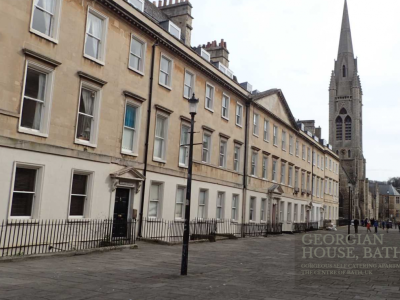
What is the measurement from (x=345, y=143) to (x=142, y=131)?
8969 cm

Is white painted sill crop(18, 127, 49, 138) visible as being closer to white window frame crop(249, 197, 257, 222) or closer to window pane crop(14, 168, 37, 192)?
window pane crop(14, 168, 37, 192)

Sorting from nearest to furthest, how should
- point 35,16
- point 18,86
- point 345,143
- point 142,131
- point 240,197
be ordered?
point 18,86, point 35,16, point 142,131, point 240,197, point 345,143

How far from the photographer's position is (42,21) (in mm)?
14203

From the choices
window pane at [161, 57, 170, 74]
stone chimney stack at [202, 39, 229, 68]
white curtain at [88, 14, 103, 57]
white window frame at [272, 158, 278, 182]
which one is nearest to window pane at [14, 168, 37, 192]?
white curtain at [88, 14, 103, 57]

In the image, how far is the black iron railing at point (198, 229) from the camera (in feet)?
62.1

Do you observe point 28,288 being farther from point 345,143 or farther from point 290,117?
point 345,143

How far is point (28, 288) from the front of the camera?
25.6ft

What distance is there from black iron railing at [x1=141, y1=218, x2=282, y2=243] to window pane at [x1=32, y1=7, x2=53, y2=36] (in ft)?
30.7

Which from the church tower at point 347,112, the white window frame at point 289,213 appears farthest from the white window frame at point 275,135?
the church tower at point 347,112

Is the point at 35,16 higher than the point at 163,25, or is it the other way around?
the point at 163,25

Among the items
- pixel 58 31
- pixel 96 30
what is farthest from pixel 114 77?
pixel 58 31

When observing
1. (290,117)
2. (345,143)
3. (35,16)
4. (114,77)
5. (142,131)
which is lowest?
(142,131)

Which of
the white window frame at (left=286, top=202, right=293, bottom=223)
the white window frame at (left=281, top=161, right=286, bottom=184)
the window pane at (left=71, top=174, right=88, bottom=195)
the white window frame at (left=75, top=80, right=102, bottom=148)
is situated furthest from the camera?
the white window frame at (left=286, top=202, right=293, bottom=223)

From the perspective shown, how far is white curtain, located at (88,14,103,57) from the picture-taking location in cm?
1622
